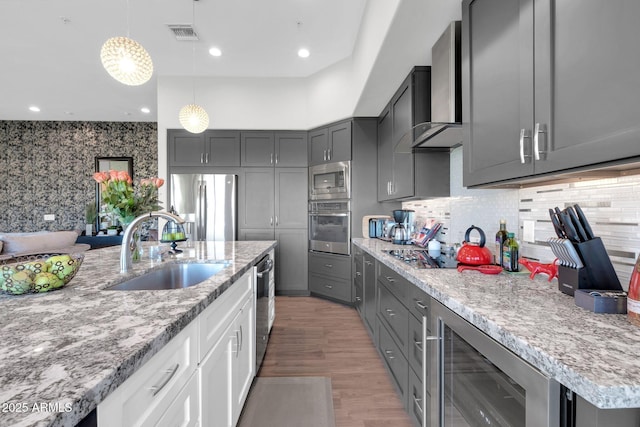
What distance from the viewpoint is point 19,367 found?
546mm

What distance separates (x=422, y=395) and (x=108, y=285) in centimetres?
147

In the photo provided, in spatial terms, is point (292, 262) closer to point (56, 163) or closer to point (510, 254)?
point (510, 254)

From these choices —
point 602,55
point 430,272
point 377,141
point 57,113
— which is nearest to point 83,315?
point 430,272

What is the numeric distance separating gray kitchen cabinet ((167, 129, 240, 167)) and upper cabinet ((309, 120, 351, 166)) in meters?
1.11

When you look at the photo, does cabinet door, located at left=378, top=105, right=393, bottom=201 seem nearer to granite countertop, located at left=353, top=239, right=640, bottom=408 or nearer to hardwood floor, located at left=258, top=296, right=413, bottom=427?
hardwood floor, located at left=258, top=296, right=413, bottom=427

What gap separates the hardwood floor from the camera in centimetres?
183

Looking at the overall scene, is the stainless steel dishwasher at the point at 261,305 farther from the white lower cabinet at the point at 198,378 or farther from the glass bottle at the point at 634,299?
the glass bottle at the point at 634,299

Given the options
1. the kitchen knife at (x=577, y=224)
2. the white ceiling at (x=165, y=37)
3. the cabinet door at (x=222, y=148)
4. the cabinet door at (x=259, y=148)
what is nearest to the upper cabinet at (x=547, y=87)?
the kitchen knife at (x=577, y=224)

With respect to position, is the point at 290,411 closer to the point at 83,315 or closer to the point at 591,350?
the point at 83,315

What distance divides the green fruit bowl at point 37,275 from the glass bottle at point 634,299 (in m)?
1.78

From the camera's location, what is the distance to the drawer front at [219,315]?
108cm

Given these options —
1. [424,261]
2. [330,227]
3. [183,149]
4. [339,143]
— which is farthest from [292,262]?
[424,261]

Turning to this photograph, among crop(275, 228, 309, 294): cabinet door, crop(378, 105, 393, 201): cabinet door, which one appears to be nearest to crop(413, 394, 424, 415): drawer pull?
crop(378, 105, 393, 201): cabinet door

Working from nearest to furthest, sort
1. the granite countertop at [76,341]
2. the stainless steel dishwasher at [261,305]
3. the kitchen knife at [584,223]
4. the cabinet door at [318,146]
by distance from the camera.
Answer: the granite countertop at [76,341], the kitchen knife at [584,223], the stainless steel dishwasher at [261,305], the cabinet door at [318,146]
